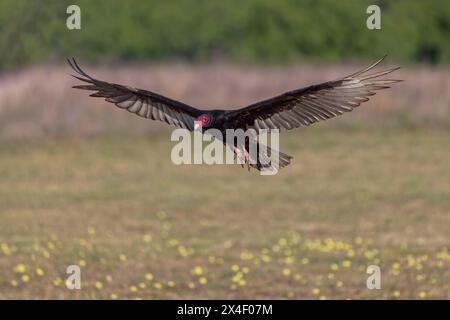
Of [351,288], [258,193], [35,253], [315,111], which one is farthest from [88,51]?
[315,111]

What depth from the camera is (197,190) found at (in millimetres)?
20766

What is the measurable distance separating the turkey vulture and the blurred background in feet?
10.2

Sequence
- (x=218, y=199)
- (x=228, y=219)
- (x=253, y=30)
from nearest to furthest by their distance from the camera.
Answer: (x=228, y=219) → (x=218, y=199) → (x=253, y=30)

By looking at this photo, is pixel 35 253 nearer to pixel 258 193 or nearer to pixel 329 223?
pixel 329 223

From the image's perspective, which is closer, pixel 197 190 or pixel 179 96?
pixel 197 190

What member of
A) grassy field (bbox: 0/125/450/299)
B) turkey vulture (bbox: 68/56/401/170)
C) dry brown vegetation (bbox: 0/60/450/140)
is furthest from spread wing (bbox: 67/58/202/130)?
dry brown vegetation (bbox: 0/60/450/140)

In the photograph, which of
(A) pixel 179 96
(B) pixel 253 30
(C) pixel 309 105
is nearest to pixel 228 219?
(C) pixel 309 105

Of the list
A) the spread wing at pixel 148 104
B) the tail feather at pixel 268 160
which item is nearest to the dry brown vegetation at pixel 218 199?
the spread wing at pixel 148 104

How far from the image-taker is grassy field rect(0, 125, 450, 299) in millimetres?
13016

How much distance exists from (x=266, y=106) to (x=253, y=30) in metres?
A: 36.3

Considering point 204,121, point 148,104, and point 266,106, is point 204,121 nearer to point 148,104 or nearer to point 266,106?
point 266,106

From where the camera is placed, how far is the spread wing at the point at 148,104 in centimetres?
955
